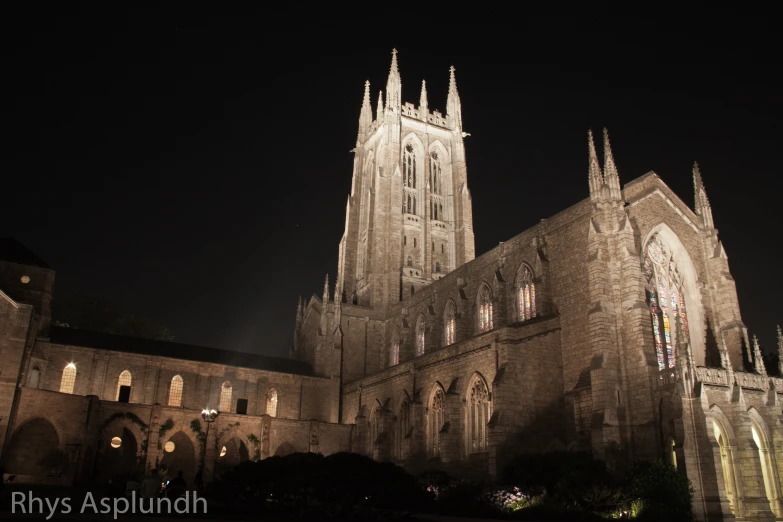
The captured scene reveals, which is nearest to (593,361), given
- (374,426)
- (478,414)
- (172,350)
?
(478,414)

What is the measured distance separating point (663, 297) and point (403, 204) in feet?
118

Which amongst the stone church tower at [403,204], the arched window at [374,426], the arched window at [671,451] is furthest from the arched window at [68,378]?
the arched window at [671,451]

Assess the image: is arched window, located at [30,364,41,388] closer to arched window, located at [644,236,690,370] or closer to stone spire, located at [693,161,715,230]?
arched window, located at [644,236,690,370]

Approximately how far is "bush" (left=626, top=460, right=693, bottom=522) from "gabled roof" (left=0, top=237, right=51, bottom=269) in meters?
41.5

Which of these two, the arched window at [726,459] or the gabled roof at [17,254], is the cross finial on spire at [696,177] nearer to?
the arched window at [726,459]

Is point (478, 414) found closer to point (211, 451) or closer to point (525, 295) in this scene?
point (525, 295)

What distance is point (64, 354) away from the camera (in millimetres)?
44438

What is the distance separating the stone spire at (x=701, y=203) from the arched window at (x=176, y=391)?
127ft

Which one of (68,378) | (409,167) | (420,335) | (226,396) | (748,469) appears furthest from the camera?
(409,167)

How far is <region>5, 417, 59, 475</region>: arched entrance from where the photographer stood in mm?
36375

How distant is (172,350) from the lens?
5112 cm

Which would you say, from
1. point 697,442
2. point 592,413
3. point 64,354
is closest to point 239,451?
point 64,354

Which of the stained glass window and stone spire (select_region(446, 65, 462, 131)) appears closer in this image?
the stained glass window

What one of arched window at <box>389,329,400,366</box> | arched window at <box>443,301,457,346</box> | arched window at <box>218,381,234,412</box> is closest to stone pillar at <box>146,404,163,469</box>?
arched window at <box>218,381,234,412</box>
